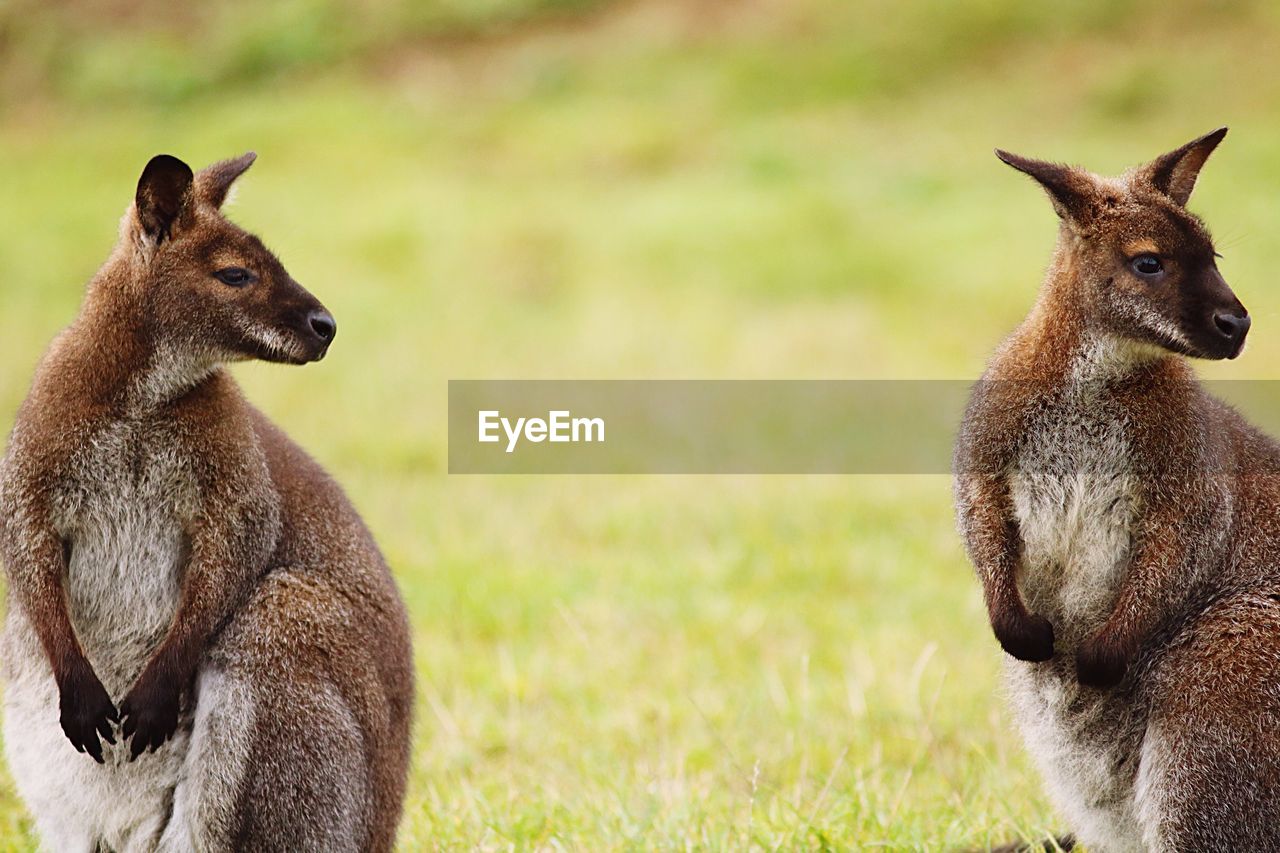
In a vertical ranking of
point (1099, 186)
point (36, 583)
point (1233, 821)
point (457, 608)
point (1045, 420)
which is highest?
point (1099, 186)

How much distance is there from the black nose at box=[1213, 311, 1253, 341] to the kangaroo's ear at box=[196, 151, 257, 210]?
2567 mm

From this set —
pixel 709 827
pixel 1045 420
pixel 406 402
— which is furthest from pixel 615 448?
pixel 1045 420

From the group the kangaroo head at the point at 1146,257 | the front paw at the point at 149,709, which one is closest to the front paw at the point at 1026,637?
the kangaroo head at the point at 1146,257

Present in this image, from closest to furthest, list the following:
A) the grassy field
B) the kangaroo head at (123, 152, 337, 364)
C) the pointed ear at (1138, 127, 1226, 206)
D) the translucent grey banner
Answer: the kangaroo head at (123, 152, 337, 364), the pointed ear at (1138, 127, 1226, 206), the grassy field, the translucent grey banner

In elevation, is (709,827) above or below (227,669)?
below

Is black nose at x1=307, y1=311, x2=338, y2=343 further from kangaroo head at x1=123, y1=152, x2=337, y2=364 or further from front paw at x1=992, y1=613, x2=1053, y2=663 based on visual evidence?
front paw at x1=992, y1=613, x2=1053, y2=663

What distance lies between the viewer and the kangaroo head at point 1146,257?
4043 mm

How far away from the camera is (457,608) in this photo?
27.8ft

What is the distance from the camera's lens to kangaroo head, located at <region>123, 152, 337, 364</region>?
4.24 m

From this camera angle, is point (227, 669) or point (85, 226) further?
point (85, 226)

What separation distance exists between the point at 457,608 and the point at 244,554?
4237 millimetres

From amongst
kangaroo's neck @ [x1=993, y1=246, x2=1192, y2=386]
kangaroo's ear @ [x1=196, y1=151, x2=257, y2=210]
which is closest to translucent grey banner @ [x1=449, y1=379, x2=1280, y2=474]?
kangaroo's ear @ [x1=196, y1=151, x2=257, y2=210]

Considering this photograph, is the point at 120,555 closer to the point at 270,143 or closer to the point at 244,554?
the point at 244,554

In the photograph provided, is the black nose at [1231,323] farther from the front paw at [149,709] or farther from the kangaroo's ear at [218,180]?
the front paw at [149,709]
